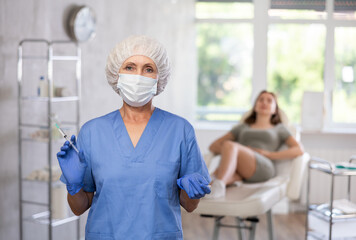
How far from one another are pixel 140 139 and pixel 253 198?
156 centimetres

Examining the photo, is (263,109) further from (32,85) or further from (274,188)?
(32,85)

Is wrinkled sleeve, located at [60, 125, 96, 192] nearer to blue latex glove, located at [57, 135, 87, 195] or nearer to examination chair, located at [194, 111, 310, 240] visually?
blue latex glove, located at [57, 135, 87, 195]

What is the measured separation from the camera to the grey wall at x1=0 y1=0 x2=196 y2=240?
2891 mm

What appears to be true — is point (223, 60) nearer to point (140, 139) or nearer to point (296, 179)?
point (296, 179)

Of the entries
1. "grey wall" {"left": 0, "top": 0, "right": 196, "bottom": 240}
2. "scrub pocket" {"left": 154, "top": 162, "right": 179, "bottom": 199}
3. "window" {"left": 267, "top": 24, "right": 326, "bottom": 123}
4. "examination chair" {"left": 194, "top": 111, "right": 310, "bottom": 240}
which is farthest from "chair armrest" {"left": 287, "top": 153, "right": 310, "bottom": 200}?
"scrub pocket" {"left": 154, "top": 162, "right": 179, "bottom": 199}

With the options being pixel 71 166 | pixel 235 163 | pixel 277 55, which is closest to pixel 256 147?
pixel 235 163

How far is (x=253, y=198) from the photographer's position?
304 cm

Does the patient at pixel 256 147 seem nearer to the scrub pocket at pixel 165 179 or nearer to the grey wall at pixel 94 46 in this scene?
the grey wall at pixel 94 46

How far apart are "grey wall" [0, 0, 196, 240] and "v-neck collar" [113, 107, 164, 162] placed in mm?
375

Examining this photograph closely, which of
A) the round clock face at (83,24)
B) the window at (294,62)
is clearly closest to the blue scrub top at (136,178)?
the round clock face at (83,24)

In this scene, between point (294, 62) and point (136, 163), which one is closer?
point (136, 163)

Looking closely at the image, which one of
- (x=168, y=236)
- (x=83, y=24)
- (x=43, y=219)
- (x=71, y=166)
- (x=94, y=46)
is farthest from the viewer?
(x=94, y=46)

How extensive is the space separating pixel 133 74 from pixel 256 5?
3843 millimetres

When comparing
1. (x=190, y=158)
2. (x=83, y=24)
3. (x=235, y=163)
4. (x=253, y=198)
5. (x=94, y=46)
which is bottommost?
(x=253, y=198)
